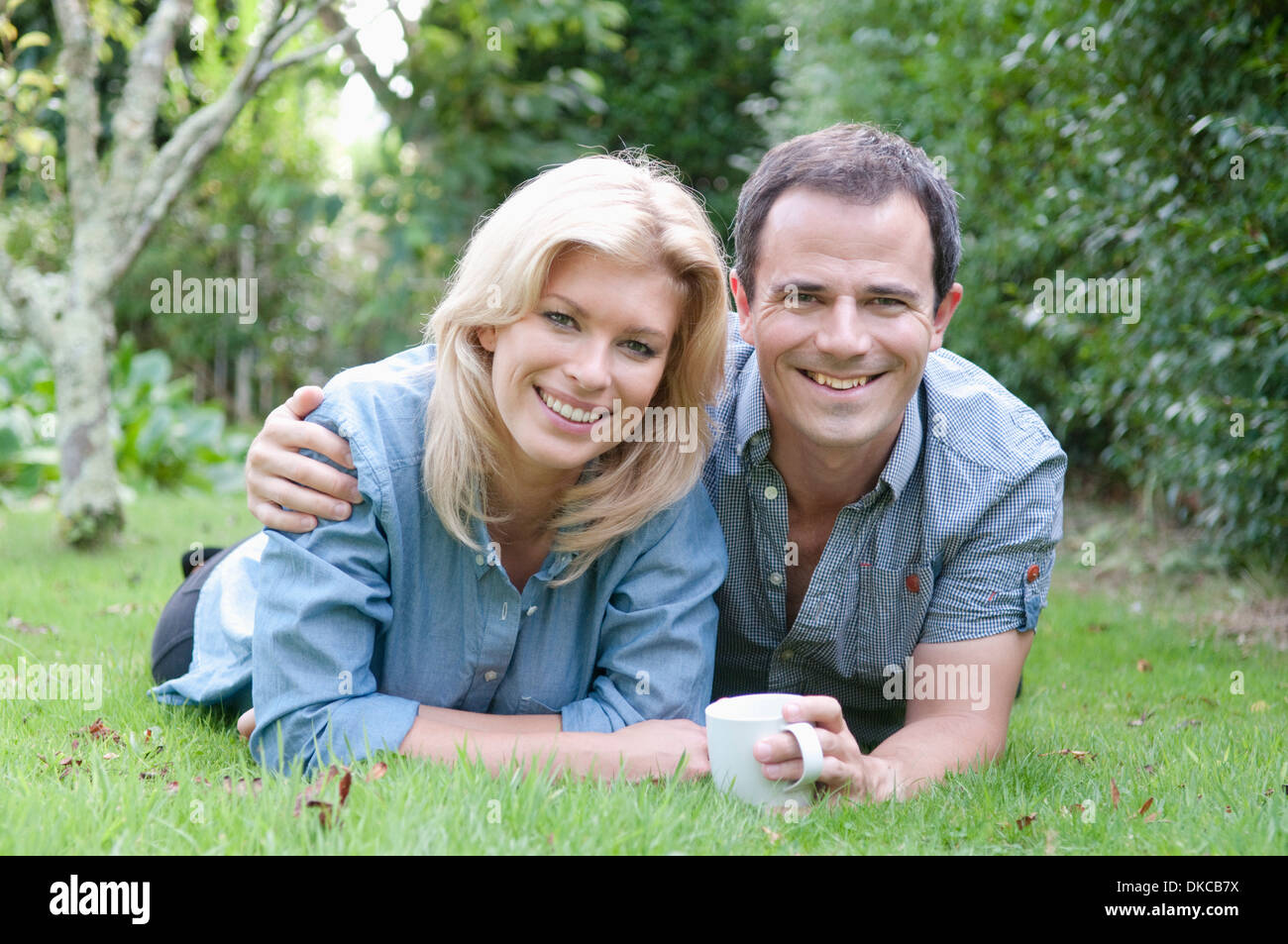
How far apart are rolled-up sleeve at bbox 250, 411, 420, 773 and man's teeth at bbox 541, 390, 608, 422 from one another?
1.32 feet

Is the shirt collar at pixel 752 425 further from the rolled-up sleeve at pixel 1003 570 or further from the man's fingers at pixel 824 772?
the man's fingers at pixel 824 772

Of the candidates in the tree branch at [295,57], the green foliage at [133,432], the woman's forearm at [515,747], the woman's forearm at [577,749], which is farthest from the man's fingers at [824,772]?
the green foliage at [133,432]

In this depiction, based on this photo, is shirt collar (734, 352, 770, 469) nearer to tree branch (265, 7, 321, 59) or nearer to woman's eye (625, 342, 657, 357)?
woman's eye (625, 342, 657, 357)

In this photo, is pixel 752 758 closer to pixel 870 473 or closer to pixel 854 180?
pixel 870 473

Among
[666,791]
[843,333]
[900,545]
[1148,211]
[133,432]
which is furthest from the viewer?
[133,432]

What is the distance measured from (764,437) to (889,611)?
550 mm

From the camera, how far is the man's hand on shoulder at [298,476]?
8.02 feet

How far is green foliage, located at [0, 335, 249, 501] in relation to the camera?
7484 mm

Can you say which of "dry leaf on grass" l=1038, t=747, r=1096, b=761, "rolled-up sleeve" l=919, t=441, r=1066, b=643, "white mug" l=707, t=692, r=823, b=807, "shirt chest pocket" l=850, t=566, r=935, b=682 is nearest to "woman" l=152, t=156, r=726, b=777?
"white mug" l=707, t=692, r=823, b=807

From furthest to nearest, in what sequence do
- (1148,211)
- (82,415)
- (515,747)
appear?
(82,415) < (1148,211) < (515,747)

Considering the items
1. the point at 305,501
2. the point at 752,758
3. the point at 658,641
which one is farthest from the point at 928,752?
the point at 305,501

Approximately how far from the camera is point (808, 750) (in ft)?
7.27

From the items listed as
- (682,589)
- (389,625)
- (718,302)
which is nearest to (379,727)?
(389,625)

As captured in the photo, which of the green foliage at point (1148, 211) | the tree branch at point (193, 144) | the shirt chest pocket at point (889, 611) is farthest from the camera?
the tree branch at point (193, 144)
